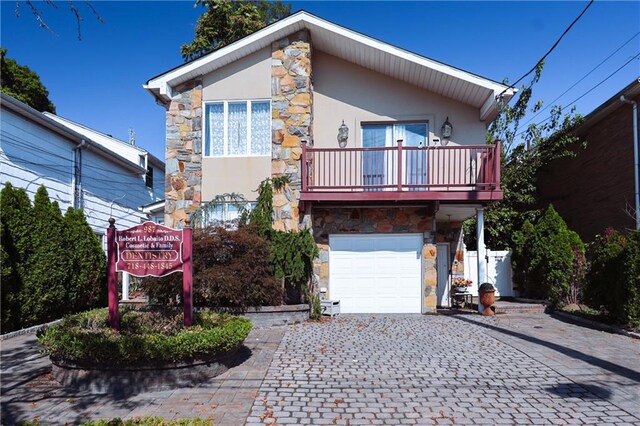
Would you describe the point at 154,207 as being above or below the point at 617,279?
above

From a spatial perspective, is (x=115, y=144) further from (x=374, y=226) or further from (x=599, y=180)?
(x=599, y=180)

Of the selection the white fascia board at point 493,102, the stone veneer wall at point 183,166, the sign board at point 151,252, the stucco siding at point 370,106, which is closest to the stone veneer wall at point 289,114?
the stucco siding at point 370,106

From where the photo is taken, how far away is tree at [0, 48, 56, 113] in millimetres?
21016

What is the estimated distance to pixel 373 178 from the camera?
10562 millimetres

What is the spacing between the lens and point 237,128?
10953 millimetres

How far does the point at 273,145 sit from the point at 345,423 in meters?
7.74

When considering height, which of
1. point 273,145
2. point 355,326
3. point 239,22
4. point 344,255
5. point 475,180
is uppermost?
point 239,22

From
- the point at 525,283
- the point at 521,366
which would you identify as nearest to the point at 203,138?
the point at 521,366

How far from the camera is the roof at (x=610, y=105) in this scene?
11.3 m

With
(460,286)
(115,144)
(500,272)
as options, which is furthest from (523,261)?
(115,144)

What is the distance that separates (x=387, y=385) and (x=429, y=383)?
546 mm

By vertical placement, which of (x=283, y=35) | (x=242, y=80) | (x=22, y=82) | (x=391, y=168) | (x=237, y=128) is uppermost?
(x=22, y=82)

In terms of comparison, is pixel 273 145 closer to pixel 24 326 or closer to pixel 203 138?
pixel 203 138

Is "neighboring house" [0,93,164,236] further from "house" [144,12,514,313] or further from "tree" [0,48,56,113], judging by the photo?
"tree" [0,48,56,113]
